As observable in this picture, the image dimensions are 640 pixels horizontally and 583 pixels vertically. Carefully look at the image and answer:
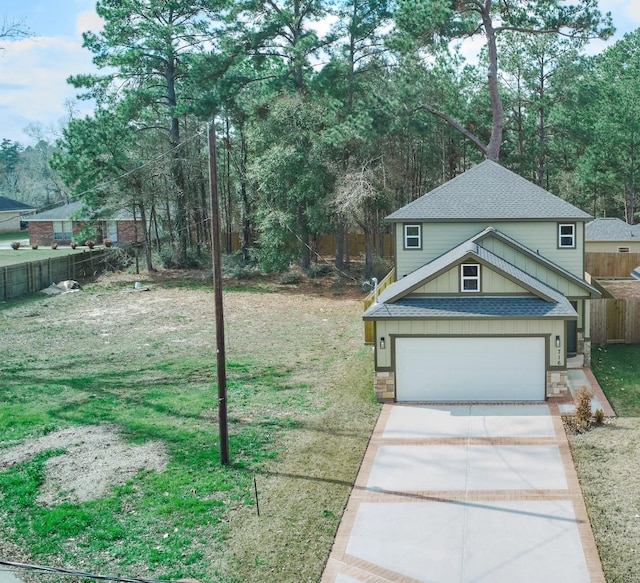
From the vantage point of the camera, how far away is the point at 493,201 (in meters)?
21.0

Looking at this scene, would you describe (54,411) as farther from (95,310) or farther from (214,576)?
(95,310)

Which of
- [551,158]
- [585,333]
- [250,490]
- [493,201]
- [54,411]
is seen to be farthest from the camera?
[551,158]

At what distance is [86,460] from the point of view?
1290 centimetres

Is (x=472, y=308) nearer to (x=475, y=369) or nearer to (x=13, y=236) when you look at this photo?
(x=475, y=369)

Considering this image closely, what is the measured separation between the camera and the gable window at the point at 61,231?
181ft

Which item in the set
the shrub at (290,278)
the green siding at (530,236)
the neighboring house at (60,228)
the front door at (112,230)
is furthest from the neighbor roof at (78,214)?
the green siding at (530,236)

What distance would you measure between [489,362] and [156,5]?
2824 centimetres

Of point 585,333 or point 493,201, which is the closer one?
point 585,333

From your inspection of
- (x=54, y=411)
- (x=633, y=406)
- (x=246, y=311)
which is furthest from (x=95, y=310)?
(x=633, y=406)

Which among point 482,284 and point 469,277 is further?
point 469,277

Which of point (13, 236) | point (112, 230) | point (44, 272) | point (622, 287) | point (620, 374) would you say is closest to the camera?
point (620, 374)

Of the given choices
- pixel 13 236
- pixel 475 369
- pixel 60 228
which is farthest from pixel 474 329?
pixel 13 236

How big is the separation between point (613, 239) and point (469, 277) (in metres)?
24.7

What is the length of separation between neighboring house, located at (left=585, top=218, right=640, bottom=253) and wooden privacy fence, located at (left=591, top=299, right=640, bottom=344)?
17.9 meters
